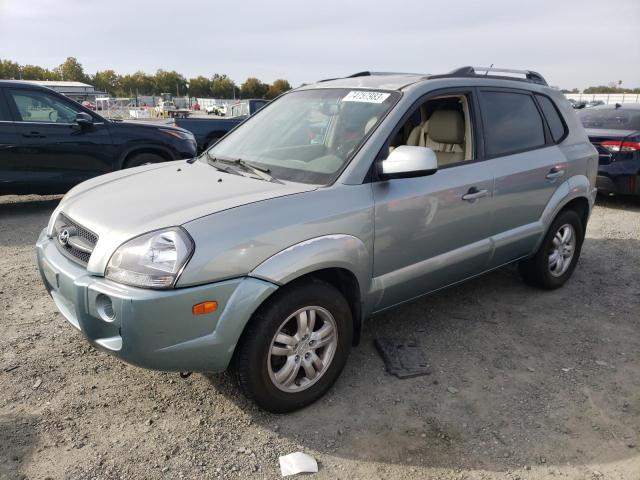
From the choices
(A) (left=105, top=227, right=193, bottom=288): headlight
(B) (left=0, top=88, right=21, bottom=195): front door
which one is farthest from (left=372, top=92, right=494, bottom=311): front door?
(B) (left=0, top=88, right=21, bottom=195): front door

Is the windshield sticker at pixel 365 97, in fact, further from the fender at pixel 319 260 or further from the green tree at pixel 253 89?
the green tree at pixel 253 89

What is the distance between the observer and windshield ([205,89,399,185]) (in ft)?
9.81

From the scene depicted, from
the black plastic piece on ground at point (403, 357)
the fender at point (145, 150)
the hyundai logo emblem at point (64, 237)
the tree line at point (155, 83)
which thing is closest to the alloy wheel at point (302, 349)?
the black plastic piece on ground at point (403, 357)

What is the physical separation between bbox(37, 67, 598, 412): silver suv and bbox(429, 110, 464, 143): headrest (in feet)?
0.04

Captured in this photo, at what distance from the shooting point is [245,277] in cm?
239

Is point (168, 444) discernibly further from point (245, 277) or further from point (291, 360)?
point (245, 277)

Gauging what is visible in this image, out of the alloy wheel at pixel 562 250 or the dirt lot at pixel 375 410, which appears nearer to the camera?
the dirt lot at pixel 375 410

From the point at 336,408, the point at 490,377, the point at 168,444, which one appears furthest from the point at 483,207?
the point at 168,444

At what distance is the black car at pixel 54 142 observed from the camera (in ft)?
22.1

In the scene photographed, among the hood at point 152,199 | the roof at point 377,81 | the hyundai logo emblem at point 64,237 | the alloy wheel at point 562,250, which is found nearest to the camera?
the hood at point 152,199

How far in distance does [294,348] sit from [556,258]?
9.54 ft

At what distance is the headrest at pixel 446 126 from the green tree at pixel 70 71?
129825mm

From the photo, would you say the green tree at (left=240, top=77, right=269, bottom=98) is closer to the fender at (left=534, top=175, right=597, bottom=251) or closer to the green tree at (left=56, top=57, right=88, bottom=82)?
the green tree at (left=56, top=57, right=88, bottom=82)

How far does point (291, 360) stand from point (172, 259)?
2.84 ft
